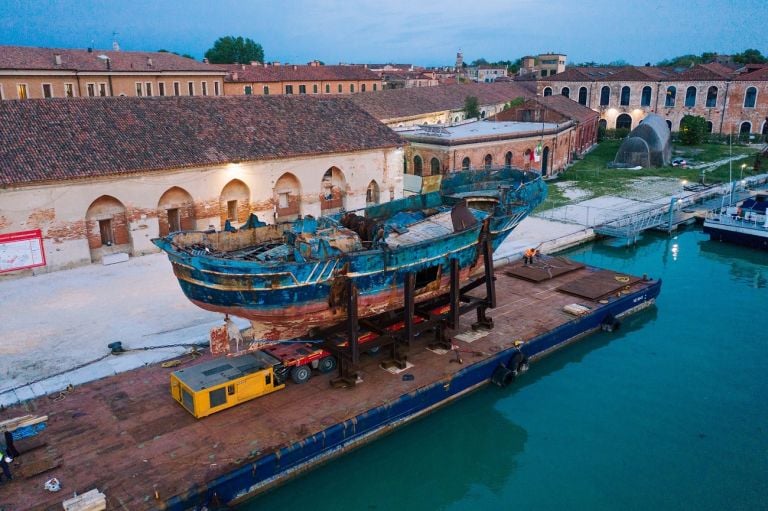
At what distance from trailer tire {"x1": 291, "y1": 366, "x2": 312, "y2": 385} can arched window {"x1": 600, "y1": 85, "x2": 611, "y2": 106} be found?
5110cm

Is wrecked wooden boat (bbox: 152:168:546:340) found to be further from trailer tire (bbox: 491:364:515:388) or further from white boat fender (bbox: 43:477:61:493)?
white boat fender (bbox: 43:477:61:493)

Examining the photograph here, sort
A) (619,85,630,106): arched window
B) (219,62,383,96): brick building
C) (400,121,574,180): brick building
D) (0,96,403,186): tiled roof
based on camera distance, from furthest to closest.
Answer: (619,85,630,106): arched window, (219,62,383,96): brick building, (400,121,574,180): brick building, (0,96,403,186): tiled roof

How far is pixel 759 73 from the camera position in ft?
160

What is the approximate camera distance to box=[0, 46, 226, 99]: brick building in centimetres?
3612

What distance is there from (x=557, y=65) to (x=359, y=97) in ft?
171

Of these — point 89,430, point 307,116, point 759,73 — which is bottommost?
point 89,430

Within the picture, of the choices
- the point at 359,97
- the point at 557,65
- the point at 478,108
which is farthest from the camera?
the point at 557,65

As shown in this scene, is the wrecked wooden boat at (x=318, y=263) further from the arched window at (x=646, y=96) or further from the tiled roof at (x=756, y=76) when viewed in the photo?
the arched window at (x=646, y=96)

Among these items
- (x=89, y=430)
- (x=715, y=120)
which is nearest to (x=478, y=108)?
(x=715, y=120)

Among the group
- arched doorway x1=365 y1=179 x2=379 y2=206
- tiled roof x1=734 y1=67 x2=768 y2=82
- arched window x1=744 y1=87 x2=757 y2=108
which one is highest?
tiled roof x1=734 y1=67 x2=768 y2=82

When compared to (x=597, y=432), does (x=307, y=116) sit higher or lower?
higher

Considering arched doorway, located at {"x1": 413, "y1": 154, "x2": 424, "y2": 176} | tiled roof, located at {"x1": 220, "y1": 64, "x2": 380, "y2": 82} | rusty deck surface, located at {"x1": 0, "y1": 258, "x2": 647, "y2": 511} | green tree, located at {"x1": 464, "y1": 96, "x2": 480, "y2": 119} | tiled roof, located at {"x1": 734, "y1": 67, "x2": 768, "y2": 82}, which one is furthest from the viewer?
tiled roof, located at {"x1": 220, "y1": 64, "x2": 380, "y2": 82}

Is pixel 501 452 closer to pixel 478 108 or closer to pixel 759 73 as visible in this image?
pixel 478 108

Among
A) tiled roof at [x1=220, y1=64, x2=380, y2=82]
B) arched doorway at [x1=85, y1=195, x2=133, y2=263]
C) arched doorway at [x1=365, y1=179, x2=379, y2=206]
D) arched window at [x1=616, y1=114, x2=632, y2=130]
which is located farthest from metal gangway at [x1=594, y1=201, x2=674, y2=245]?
tiled roof at [x1=220, y1=64, x2=380, y2=82]
